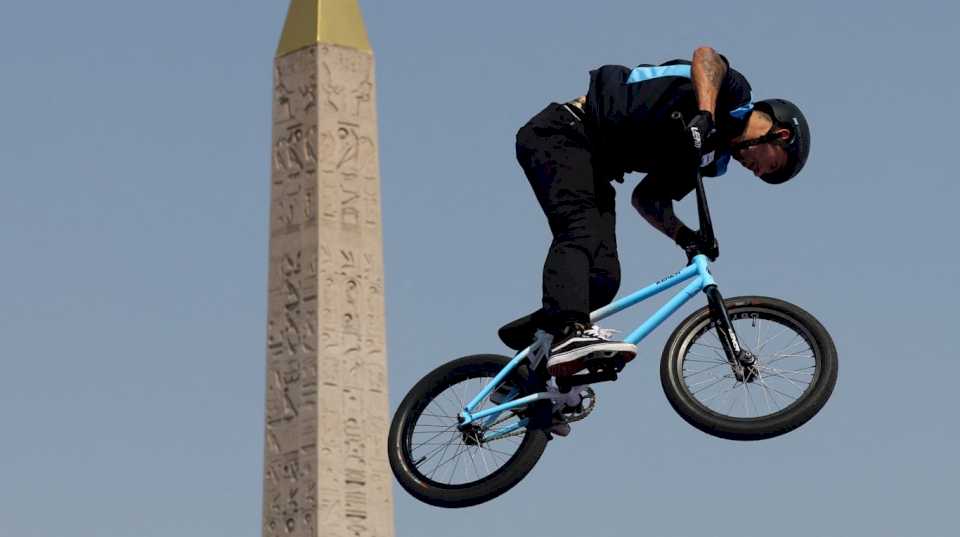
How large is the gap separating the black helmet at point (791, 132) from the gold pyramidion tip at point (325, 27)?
3.00 meters

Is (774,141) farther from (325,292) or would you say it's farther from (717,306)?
(325,292)

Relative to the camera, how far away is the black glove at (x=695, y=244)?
11781 mm

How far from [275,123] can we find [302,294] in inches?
53.4

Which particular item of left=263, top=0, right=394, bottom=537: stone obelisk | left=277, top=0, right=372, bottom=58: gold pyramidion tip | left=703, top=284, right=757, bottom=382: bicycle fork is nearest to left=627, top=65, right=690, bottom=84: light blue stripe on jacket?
left=703, top=284, right=757, bottom=382: bicycle fork

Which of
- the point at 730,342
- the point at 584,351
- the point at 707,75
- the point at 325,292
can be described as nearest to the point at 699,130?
the point at 707,75

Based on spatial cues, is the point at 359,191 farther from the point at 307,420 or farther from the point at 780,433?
the point at 780,433

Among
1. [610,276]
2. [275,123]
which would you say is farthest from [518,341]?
[275,123]

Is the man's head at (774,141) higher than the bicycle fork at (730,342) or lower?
higher

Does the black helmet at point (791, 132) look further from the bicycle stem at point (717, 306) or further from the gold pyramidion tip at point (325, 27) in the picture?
the gold pyramidion tip at point (325, 27)

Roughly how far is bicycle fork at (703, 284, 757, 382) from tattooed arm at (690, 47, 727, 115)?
1.07 meters

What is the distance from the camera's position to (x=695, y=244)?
1193cm

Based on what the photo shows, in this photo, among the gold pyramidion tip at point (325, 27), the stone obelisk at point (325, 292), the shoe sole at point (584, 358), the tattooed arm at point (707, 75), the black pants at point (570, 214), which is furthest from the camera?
the gold pyramidion tip at point (325, 27)

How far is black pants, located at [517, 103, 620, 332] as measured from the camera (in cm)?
1152

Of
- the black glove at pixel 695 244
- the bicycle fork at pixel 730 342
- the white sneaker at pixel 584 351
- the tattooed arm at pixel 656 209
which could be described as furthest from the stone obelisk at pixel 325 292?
the bicycle fork at pixel 730 342
